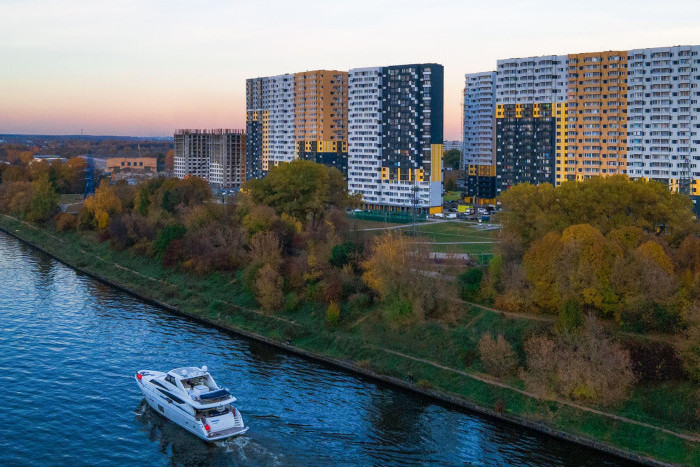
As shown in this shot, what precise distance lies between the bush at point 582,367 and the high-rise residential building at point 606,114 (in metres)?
30.0

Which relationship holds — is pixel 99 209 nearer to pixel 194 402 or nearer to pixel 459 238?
pixel 459 238

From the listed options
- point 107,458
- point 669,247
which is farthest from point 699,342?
point 107,458

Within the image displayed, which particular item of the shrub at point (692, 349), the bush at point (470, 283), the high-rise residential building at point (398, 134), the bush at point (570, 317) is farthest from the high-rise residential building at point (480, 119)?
the shrub at point (692, 349)

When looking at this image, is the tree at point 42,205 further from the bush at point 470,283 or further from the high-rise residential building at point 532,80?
the bush at point 470,283

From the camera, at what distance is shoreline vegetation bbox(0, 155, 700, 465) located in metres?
22.7

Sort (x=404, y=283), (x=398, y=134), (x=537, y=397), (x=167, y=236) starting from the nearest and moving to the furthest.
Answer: (x=537, y=397) < (x=404, y=283) < (x=167, y=236) < (x=398, y=134)

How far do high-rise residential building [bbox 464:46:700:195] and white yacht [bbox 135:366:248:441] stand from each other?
38.8m

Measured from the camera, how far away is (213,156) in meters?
101

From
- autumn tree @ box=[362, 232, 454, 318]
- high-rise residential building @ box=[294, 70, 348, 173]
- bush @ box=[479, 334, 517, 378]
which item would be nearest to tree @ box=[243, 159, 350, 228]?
autumn tree @ box=[362, 232, 454, 318]

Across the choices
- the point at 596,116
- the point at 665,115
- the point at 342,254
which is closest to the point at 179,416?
the point at 342,254

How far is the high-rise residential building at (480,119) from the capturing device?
7894 cm

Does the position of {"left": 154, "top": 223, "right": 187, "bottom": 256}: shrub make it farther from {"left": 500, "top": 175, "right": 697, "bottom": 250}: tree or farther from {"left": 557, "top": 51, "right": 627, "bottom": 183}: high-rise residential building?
{"left": 557, "top": 51, "right": 627, "bottom": 183}: high-rise residential building

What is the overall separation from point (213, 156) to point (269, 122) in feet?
59.3

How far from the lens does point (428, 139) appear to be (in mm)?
65500
